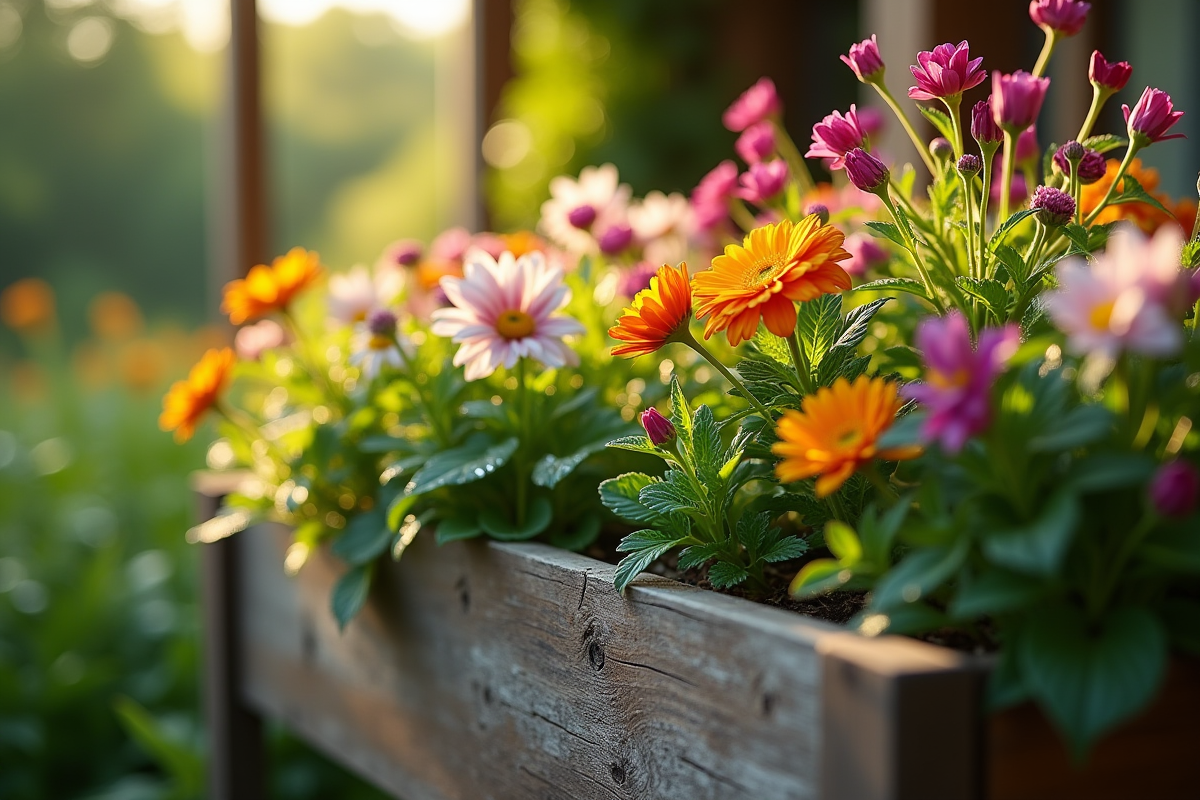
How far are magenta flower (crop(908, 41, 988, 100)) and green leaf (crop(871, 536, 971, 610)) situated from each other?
317 mm

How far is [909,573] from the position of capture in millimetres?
519

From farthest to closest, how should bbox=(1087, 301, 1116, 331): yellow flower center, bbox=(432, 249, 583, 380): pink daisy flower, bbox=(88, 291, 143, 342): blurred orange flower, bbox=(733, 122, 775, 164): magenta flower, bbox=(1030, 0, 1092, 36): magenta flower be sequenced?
1. bbox=(88, 291, 143, 342): blurred orange flower
2. bbox=(733, 122, 775, 164): magenta flower
3. bbox=(432, 249, 583, 380): pink daisy flower
4. bbox=(1030, 0, 1092, 36): magenta flower
5. bbox=(1087, 301, 1116, 331): yellow flower center

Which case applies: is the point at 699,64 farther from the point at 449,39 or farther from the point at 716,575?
the point at 716,575

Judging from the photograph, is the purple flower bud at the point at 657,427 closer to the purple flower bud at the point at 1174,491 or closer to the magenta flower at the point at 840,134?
the magenta flower at the point at 840,134

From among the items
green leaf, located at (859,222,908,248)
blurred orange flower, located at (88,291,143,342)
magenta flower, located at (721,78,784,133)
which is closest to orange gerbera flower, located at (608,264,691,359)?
green leaf, located at (859,222,908,248)

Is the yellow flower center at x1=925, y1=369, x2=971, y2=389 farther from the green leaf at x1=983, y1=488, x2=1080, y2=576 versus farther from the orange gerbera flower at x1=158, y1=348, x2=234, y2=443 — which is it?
the orange gerbera flower at x1=158, y1=348, x2=234, y2=443

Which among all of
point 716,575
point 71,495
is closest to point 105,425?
point 71,495

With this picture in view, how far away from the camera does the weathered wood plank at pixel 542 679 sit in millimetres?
610

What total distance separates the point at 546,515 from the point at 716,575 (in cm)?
22

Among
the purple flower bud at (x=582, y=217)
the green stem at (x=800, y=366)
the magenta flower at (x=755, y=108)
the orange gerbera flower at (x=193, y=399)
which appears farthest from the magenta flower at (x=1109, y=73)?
the orange gerbera flower at (x=193, y=399)

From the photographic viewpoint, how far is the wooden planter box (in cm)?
53

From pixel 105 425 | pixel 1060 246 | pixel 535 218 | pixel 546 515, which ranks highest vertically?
pixel 1060 246

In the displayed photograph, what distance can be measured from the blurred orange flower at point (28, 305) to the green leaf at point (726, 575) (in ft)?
7.20

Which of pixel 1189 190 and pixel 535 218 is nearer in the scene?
pixel 1189 190
